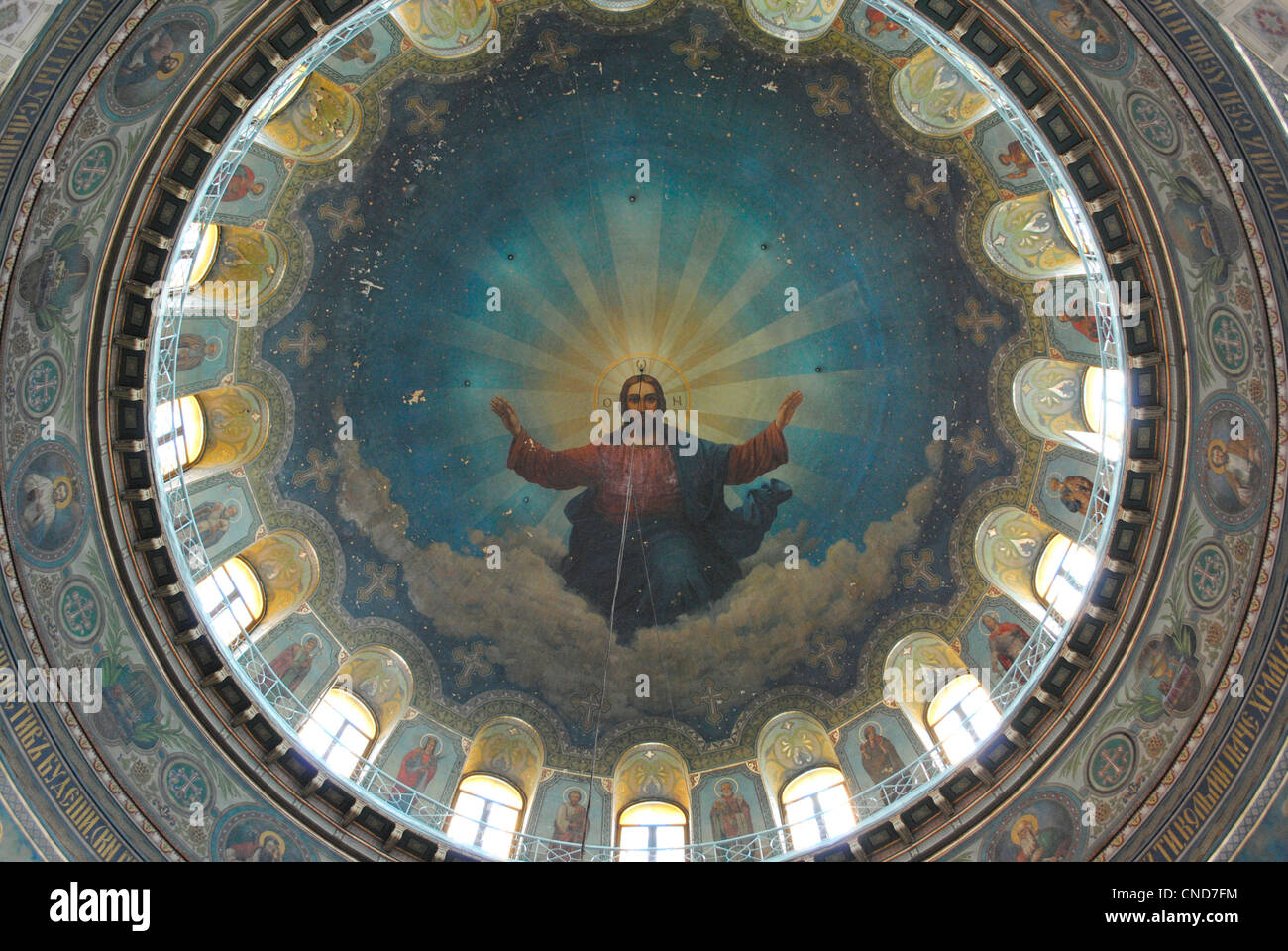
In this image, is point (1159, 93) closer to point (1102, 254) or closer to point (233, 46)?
point (1102, 254)

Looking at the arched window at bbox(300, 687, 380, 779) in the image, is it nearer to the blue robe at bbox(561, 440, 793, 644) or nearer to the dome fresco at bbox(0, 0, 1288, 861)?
the dome fresco at bbox(0, 0, 1288, 861)

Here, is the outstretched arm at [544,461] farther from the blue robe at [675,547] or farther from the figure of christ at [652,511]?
the blue robe at [675,547]

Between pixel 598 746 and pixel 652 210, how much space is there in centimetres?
1070

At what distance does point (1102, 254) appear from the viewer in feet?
49.9

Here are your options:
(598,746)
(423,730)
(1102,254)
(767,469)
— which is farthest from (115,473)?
(1102,254)

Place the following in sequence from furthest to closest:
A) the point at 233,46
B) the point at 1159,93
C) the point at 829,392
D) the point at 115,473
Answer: the point at 829,392 < the point at 115,473 < the point at 233,46 < the point at 1159,93

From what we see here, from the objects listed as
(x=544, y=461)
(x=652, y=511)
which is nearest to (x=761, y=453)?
(x=652, y=511)

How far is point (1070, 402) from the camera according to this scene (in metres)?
19.3

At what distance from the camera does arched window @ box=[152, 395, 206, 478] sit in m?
17.8

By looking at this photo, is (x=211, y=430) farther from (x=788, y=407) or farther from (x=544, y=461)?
(x=788, y=407)

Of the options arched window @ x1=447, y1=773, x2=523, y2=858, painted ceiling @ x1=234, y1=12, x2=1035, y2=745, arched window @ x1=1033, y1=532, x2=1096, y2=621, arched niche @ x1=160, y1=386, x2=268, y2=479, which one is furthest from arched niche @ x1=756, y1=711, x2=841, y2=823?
arched niche @ x1=160, y1=386, x2=268, y2=479

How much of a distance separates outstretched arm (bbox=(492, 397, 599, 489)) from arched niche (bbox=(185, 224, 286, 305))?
5134mm

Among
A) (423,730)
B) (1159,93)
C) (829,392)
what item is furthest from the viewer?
(829,392)

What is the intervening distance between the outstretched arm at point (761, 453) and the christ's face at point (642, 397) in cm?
201
